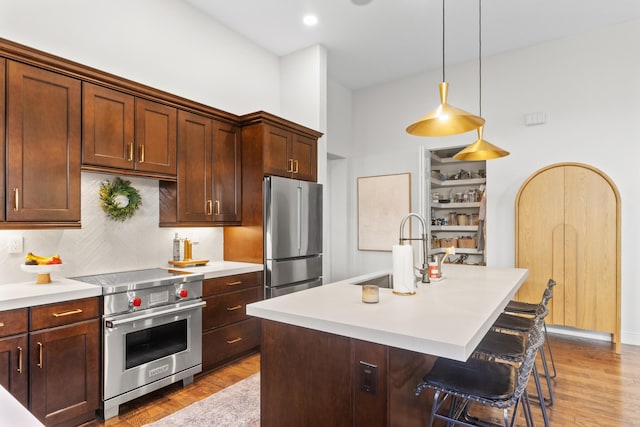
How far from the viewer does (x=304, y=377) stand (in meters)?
1.67

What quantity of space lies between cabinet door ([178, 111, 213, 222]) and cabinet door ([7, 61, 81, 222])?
0.84 m

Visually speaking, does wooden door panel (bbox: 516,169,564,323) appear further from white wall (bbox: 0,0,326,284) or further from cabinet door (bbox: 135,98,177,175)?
cabinet door (bbox: 135,98,177,175)

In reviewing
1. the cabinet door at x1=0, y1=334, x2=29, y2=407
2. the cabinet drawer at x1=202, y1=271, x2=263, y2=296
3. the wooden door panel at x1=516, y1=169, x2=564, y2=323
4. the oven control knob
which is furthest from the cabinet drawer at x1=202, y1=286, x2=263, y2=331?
the wooden door panel at x1=516, y1=169, x2=564, y2=323

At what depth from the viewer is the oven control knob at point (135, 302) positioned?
98.3 inches

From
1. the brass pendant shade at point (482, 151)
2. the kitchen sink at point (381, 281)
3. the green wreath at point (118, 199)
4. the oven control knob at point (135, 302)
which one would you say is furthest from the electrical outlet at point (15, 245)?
the brass pendant shade at point (482, 151)

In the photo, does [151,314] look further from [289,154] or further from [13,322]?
[289,154]

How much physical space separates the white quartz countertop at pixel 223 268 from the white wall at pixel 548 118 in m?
2.47

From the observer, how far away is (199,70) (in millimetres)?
3744

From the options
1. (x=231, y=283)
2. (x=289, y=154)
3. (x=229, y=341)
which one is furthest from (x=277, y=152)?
(x=229, y=341)

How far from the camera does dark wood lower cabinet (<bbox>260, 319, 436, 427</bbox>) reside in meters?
1.47

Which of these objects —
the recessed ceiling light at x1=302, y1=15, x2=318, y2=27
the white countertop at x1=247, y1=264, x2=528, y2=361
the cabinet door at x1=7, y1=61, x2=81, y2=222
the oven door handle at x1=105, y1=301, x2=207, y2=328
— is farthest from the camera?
the recessed ceiling light at x1=302, y1=15, x2=318, y2=27

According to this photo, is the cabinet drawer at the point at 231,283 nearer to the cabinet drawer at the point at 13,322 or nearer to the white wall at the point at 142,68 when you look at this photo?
the white wall at the point at 142,68

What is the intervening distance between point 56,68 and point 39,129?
427 mm

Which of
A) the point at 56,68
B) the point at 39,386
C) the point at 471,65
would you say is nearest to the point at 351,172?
the point at 471,65
